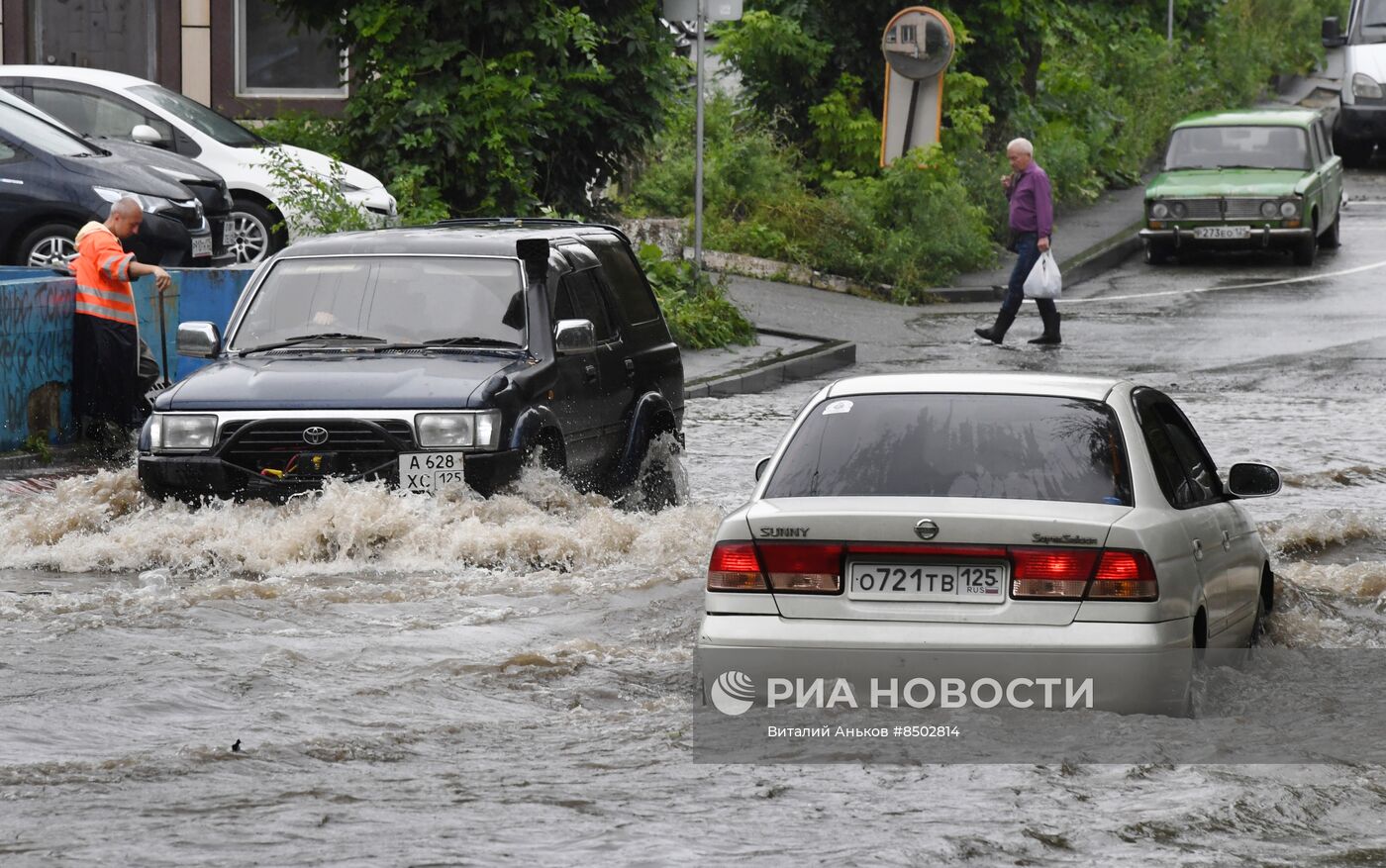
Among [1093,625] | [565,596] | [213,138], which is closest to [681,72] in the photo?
[213,138]

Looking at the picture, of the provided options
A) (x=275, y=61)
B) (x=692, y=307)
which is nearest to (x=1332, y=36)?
(x=275, y=61)

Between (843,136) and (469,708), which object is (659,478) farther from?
(843,136)

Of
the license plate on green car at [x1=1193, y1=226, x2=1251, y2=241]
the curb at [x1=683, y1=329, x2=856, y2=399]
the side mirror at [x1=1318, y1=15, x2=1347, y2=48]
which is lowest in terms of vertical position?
the curb at [x1=683, y1=329, x2=856, y2=399]

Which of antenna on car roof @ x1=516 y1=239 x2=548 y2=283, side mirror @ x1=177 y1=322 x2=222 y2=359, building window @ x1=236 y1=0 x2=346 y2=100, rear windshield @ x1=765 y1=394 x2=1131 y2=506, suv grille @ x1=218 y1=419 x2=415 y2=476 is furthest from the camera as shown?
building window @ x1=236 y1=0 x2=346 y2=100

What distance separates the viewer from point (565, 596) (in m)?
9.62

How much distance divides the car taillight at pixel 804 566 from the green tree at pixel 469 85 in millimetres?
14587

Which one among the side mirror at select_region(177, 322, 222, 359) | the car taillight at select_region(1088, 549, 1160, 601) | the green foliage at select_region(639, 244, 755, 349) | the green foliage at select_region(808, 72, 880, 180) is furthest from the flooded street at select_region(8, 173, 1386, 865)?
the green foliage at select_region(808, 72, 880, 180)

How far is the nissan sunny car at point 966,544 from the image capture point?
642cm

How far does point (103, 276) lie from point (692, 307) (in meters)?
7.84

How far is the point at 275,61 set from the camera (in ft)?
99.2

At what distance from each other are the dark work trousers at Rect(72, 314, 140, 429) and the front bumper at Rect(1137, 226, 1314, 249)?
16.9 m

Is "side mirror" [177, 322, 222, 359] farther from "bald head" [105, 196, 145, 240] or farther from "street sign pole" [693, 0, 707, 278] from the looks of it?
"street sign pole" [693, 0, 707, 278]

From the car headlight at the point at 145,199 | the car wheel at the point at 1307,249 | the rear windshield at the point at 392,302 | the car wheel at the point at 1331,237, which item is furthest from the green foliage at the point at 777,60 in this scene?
the rear windshield at the point at 392,302

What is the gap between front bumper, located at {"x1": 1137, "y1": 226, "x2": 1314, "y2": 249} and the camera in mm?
27438
